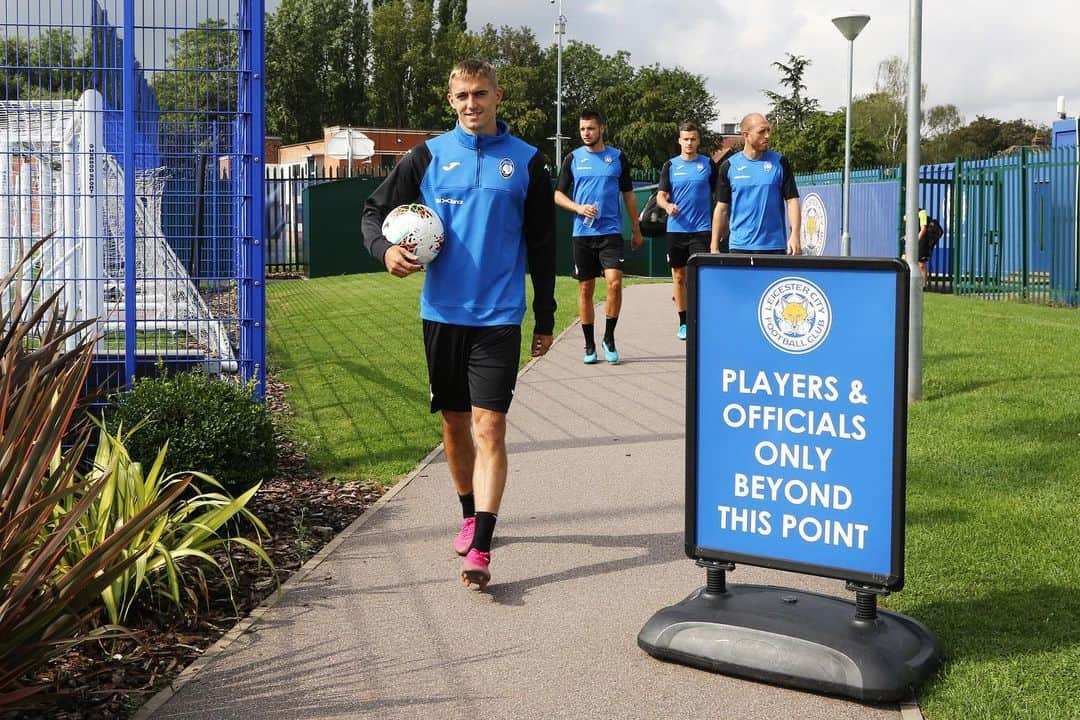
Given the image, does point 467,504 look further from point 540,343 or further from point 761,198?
point 761,198

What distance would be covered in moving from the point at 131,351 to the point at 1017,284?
661 inches

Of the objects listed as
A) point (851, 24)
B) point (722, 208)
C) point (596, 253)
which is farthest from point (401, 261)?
point (851, 24)

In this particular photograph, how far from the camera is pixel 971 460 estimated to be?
7.30 m

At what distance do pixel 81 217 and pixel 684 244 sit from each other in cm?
581

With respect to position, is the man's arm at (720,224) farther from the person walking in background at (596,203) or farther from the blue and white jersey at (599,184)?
the blue and white jersey at (599,184)

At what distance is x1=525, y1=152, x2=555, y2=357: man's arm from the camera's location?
17.8 feet

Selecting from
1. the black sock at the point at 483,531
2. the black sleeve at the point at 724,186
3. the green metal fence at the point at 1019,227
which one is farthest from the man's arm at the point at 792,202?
the green metal fence at the point at 1019,227

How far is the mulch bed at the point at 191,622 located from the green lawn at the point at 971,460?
2.18 feet

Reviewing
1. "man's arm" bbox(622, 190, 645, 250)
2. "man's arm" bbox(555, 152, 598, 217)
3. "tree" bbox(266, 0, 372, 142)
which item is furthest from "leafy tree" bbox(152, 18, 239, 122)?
"tree" bbox(266, 0, 372, 142)

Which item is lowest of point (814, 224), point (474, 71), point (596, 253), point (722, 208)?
point (596, 253)

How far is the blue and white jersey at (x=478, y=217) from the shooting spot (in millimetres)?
5328

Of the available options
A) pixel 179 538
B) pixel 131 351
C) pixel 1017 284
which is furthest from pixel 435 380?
pixel 1017 284

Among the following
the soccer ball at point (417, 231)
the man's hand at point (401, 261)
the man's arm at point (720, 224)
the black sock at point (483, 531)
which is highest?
the man's arm at point (720, 224)

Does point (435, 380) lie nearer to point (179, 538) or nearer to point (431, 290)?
point (431, 290)
